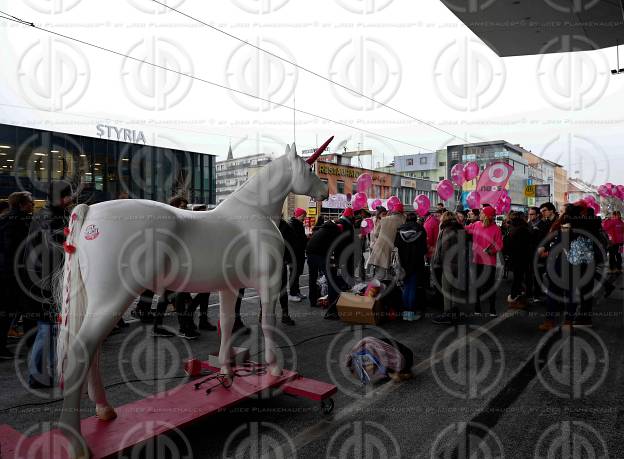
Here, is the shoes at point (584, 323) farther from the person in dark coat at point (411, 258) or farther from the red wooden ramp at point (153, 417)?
the red wooden ramp at point (153, 417)

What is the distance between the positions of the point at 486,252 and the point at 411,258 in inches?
57.3

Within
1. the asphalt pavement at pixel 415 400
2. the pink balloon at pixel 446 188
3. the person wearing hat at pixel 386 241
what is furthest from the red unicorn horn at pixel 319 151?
the pink balloon at pixel 446 188

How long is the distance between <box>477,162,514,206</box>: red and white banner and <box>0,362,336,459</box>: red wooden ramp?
9.36 m

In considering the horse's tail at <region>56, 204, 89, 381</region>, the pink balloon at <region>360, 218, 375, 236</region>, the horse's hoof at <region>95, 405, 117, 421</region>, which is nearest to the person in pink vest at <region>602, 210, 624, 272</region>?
the pink balloon at <region>360, 218, 375, 236</region>

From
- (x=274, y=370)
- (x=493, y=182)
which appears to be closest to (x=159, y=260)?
(x=274, y=370)

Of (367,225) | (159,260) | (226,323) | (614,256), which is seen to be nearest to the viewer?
(159,260)

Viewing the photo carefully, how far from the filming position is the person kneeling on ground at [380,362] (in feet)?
13.6

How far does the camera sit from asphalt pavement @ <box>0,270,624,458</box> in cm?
294

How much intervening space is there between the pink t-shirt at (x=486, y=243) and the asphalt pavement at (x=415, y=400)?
5.30 feet

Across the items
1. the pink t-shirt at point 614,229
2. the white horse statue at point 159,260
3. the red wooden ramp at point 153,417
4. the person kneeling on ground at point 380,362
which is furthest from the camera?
the pink t-shirt at point 614,229

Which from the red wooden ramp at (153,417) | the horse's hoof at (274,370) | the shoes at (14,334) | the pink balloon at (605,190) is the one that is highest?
the pink balloon at (605,190)

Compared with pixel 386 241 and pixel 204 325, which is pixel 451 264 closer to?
pixel 386 241

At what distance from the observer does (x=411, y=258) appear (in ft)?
23.0

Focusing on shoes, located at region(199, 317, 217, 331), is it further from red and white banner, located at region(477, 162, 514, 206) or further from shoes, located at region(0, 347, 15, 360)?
red and white banner, located at region(477, 162, 514, 206)
